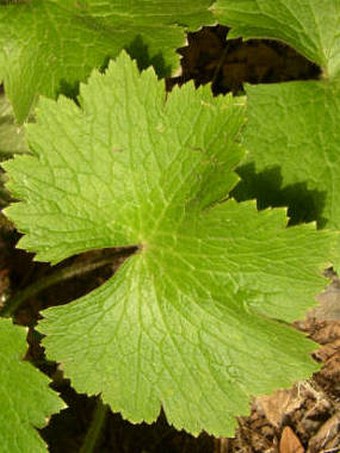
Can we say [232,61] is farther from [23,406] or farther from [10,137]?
[23,406]

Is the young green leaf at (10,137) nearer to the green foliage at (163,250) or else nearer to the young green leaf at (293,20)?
the green foliage at (163,250)

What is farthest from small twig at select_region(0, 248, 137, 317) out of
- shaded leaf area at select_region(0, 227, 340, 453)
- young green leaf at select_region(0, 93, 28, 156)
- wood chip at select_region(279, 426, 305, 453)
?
wood chip at select_region(279, 426, 305, 453)

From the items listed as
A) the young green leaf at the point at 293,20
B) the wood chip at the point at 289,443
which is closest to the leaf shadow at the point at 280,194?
the young green leaf at the point at 293,20

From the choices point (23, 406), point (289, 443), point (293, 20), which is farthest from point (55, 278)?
point (293, 20)

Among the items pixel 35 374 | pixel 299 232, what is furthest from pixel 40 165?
pixel 299 232

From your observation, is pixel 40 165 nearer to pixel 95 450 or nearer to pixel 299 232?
pixel 299 232

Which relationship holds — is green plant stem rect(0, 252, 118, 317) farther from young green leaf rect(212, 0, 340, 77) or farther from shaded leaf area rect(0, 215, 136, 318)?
young green leaf rect(212, 0, 340, 77)
